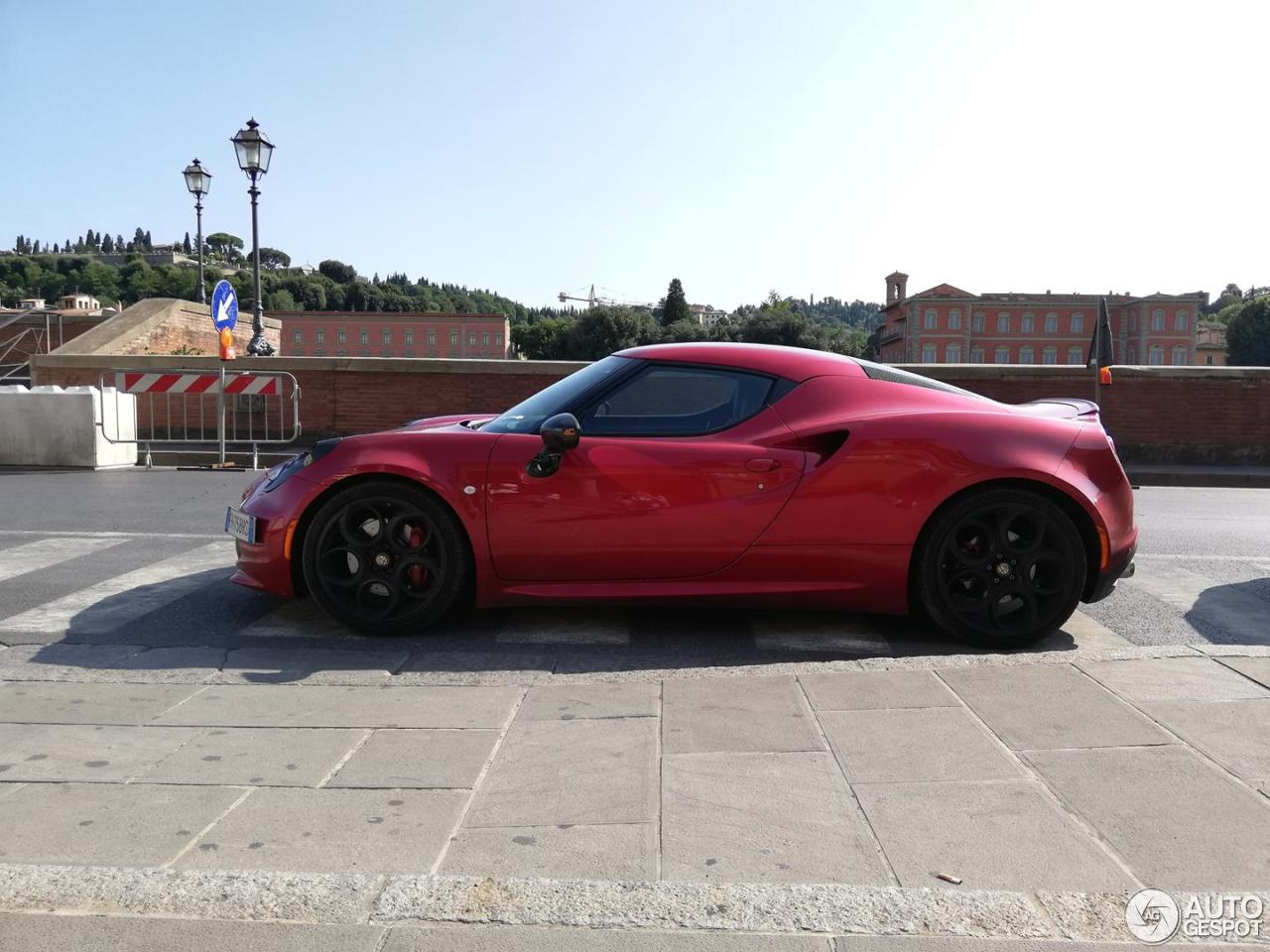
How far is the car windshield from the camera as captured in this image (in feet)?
15.2

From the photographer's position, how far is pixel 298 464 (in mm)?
4676

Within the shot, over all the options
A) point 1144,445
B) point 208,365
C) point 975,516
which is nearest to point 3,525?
point 975,516

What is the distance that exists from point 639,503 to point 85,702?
2.23 metres

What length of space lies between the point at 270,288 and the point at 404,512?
450ft

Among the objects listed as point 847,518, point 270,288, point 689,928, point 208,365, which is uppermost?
point 270,288

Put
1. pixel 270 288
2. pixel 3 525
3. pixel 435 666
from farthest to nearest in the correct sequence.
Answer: pixel 270 288, pixel 3 525, pixel 435 666

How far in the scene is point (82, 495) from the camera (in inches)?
378

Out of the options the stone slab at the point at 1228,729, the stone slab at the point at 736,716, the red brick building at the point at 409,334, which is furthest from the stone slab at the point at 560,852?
the red brick building at the point at 409,334

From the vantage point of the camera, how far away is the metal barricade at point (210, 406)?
1386 cm

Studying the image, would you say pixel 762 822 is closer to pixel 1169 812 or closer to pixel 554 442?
pixel 1169 812

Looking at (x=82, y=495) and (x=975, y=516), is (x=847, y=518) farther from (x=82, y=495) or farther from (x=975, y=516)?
(x=82, y=495)

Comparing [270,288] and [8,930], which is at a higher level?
[270,288]

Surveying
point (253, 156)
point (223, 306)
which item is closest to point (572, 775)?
point (223, 306)

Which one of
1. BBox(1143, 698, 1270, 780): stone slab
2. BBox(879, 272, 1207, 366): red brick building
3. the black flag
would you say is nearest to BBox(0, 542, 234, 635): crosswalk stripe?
BBox(1143, 698, 1270, 780): stone slab
